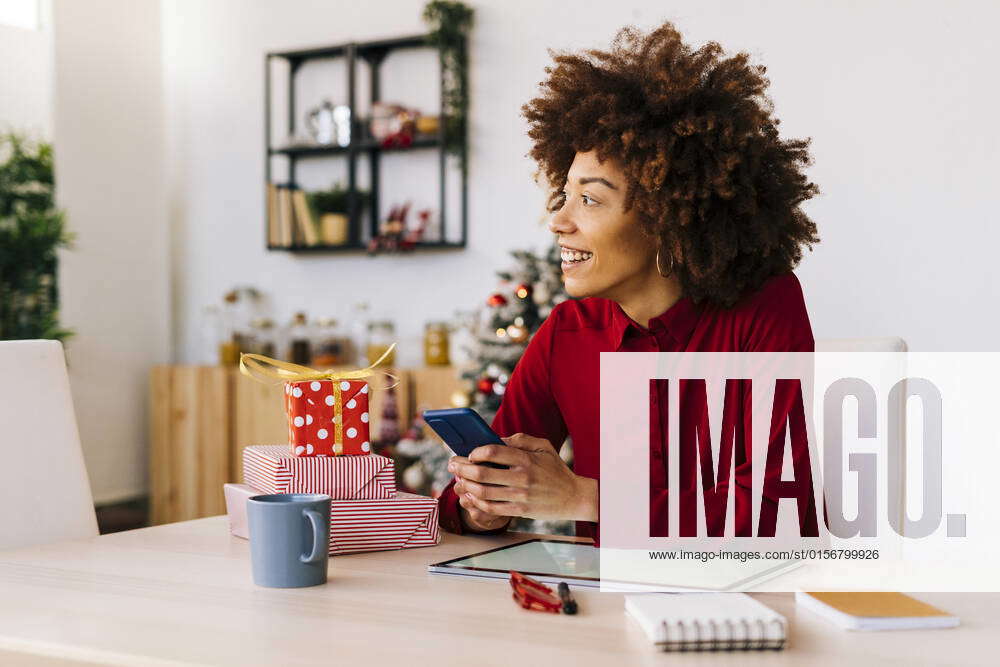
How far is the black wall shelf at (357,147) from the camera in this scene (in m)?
4.25

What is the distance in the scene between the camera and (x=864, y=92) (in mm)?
3652

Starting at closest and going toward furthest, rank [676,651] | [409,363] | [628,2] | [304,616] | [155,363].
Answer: [676,651]
[304,616]
[628,2]
[409,363]
[155,363]

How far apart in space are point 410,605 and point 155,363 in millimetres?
4115

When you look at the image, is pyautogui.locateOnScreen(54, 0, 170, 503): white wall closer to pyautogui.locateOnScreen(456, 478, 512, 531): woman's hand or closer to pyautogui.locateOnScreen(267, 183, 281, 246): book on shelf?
pyautogui.locateOnScreen(267, 183, 281, 246): book on shelf

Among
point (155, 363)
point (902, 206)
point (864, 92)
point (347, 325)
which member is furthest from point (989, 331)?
point (155, 363)

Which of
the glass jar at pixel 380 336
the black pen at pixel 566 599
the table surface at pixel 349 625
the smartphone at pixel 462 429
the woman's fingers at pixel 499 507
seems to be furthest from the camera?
the glass jar at pixel 380 336

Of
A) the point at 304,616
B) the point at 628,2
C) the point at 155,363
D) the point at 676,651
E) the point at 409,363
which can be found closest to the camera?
the point at 676,651

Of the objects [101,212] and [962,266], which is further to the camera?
[101,212]

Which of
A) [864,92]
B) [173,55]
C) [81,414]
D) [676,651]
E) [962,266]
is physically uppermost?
[173,55]

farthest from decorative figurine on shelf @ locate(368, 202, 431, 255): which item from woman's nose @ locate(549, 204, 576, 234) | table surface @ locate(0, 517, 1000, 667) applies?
table surface @ locate(0, 517, 1000, 667)

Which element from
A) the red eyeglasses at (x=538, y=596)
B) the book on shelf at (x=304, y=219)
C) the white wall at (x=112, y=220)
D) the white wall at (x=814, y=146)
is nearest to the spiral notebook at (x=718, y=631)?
the red eyeglasses at (x=538, y=596)

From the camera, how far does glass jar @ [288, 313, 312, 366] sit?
446 cm

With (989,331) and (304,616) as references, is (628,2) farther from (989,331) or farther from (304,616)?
(304,616)

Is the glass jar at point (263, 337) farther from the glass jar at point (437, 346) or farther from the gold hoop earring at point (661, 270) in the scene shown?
the gold hoop earring at point (661, 270)
